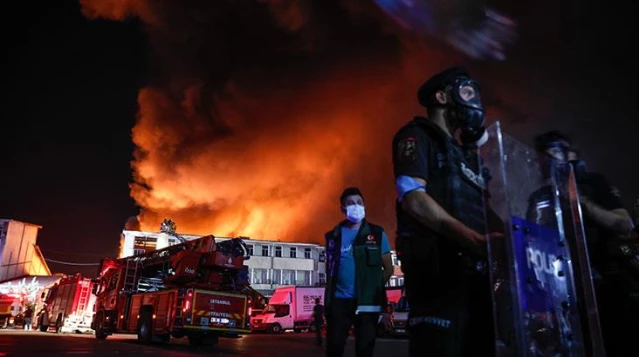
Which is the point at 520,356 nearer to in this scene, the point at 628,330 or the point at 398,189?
the point at 398,189

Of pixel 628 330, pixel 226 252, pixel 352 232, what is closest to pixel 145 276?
pixel 226 252

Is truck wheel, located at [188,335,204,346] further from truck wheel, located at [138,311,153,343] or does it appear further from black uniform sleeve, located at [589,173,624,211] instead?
black uniform sleeve, located at [589,173,624,211]

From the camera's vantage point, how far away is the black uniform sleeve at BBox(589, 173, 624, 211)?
3.28 meters

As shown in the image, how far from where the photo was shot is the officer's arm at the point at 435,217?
184cm

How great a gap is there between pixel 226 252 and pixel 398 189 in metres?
11.6

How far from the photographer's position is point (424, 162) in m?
2.10

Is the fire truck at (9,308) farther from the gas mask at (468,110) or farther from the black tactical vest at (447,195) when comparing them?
the gas mask at (468,110)

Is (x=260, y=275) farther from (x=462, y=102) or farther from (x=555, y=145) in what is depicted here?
(x=462, y=102)

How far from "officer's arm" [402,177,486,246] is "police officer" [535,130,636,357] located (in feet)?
5.62

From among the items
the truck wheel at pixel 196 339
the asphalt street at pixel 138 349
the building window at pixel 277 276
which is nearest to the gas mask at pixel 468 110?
the asphalt street at pixel 138 349

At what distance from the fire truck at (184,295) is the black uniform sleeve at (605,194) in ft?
33.9

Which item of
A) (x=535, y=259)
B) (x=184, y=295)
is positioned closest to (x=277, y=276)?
(x=184, y=295)

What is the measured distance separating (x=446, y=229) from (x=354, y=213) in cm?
245

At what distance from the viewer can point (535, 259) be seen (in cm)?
168
